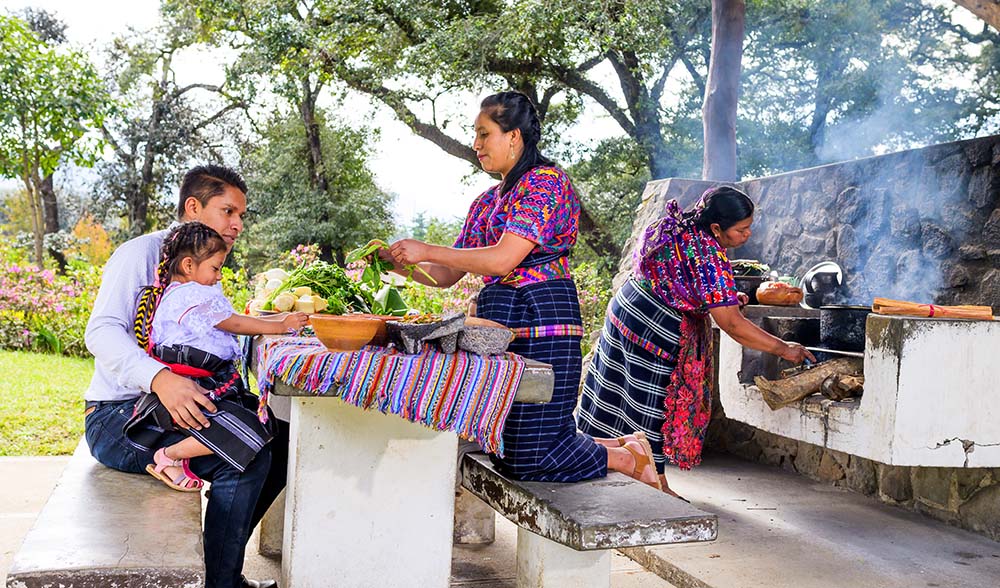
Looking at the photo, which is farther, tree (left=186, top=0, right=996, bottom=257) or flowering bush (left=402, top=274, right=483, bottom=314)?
tree (left=186, top=0, right=996, bottom=257)

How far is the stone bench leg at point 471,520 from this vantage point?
4.29 m

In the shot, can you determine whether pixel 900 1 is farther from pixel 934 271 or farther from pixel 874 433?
pixel 874 433

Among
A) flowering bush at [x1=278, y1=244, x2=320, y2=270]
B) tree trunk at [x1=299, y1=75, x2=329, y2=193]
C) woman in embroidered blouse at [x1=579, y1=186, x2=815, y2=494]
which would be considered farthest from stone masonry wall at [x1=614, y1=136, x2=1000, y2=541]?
tree trunk at [x1=299, y1=75, x2=329, y2=193]

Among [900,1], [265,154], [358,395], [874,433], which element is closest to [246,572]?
[358,395]

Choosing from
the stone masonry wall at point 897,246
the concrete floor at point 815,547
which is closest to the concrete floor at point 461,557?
the concrete floor at point 815,547

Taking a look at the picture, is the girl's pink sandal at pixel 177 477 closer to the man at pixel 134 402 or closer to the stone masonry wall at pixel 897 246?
the man at pixel 134 402

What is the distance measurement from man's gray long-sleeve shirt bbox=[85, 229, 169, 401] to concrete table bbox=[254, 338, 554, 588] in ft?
1.74

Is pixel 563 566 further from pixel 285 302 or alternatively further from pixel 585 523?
pixel 285 302

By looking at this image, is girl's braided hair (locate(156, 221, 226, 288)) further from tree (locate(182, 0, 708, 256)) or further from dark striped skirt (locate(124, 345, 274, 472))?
tree (locate(182, 0, 708, 256))

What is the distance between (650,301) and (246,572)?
2166mm

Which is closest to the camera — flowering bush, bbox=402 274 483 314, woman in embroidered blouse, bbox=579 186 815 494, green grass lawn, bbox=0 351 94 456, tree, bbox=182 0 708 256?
woman in embroidered blouse, bbox=579 186 815 494

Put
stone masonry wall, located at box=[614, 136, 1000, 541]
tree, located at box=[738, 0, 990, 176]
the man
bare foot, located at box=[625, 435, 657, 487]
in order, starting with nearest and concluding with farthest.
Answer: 1. the man
2. bare foot, located at box=[625, 435, 657, 487]
3. stone masonry wall, located at box=[614, 136, 1000, 541]
4. tree, located at box=[738, 0, 990, 176]

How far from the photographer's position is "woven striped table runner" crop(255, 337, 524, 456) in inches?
101

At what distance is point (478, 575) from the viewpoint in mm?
3887
